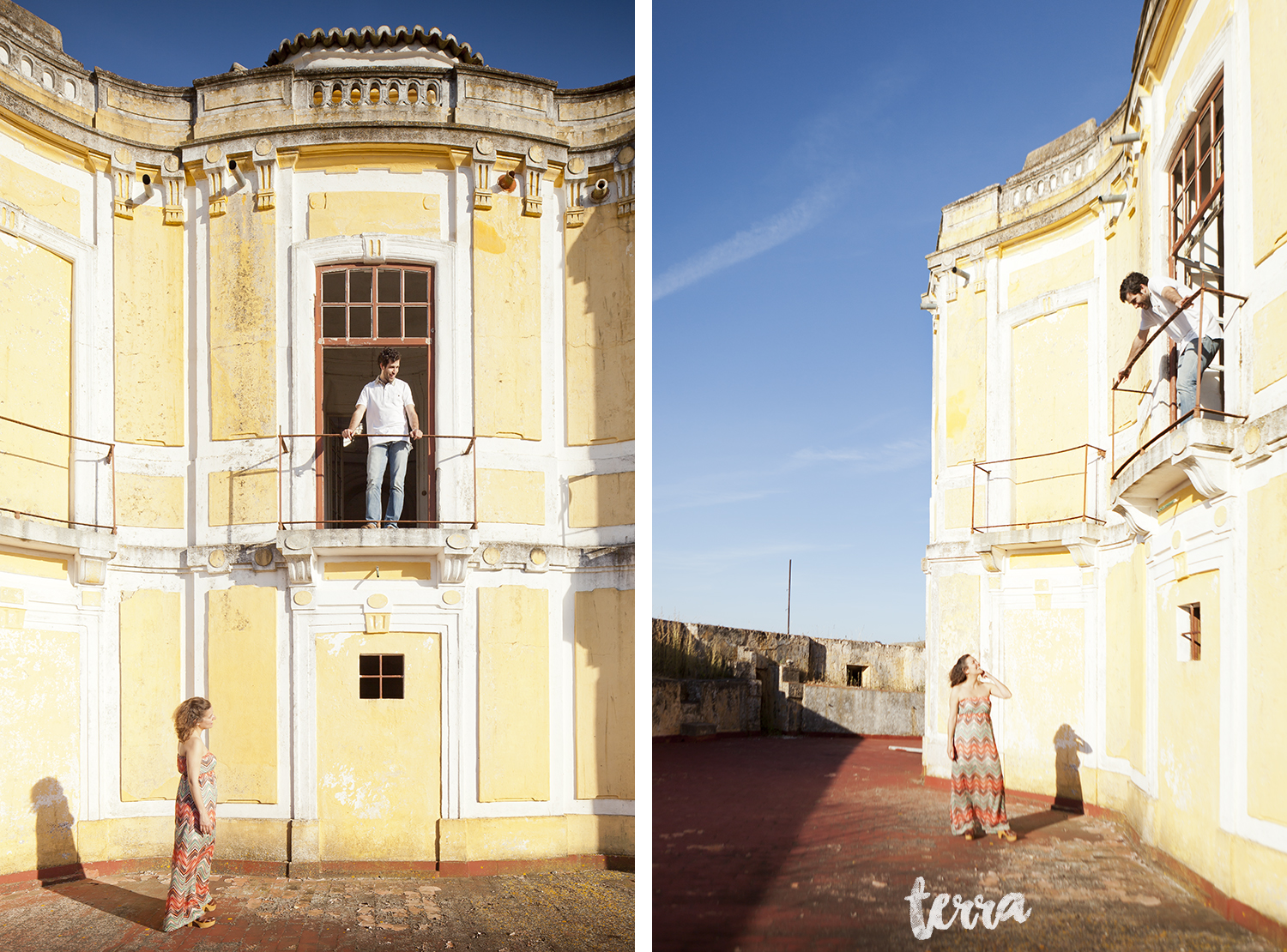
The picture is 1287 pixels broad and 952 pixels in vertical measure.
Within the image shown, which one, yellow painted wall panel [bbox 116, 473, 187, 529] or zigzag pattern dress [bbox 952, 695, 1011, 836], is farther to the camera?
yellow painted wall panel [bbox 116, 473, 187, 529]

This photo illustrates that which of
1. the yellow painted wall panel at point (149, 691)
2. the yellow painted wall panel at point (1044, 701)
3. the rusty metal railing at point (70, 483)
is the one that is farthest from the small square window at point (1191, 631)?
the rusty metal railing at point (70, 483)

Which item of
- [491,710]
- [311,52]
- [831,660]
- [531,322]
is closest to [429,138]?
[311,52]

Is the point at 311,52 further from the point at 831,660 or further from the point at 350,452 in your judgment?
the point at 831,660

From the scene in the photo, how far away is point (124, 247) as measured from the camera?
2969mm

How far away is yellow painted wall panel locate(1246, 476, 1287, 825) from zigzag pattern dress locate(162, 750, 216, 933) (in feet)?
8.98

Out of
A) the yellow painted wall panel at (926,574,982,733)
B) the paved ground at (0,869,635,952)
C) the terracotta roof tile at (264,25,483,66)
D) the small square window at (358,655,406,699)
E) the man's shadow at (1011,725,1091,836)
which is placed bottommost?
the paved ground at (0,869,635,952)

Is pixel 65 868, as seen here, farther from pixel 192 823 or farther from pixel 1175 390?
pixel 1175 390

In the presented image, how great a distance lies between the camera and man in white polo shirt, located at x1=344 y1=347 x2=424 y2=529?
305cm

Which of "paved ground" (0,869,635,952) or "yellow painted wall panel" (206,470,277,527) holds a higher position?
"yellow painted wall panel" (206,470,277,527)

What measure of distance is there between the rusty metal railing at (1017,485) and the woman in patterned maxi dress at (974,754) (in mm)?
384

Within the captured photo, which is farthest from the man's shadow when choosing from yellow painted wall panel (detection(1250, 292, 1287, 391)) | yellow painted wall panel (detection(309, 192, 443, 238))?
yellow painted wall panel (detection(309, 192, 443, 238))

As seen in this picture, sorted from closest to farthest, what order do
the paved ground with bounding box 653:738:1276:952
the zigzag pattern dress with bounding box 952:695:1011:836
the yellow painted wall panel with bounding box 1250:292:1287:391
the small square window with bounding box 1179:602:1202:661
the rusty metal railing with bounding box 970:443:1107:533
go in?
the yellow painted wall panel with bounding box 1250:292:1287:391
the small square window with bounding box 1179:602:1202:661
the paved ground with bounding box 653:738:1276:952
the rusty metal railing with bounding box 970:443:1107:533
the zigzag pattern dress with bounding box 952:695:1011:836

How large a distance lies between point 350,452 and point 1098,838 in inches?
96.5

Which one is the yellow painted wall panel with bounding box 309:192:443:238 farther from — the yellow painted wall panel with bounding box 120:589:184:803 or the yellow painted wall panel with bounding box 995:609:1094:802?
the yellow painted wall panel with bounding box 995:609:1094:802
